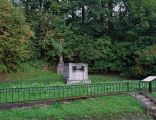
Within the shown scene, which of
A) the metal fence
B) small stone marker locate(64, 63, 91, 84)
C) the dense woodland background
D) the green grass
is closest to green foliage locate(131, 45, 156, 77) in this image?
the dense woodland background

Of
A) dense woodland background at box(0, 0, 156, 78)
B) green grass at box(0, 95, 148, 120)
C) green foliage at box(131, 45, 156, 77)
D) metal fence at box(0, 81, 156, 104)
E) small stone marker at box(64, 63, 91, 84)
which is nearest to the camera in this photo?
green grass at box(0, 95, 148, 120)

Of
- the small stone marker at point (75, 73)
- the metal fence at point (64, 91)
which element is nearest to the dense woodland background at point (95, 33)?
the small stone marker at point (75, 73)

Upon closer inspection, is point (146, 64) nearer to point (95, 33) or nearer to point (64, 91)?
point (95, 33)

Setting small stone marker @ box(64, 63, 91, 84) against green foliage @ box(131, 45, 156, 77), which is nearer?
small stone marker @ box(64, 63, 91, 84)

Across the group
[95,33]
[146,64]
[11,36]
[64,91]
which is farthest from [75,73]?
[95,33]

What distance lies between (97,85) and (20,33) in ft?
30.5

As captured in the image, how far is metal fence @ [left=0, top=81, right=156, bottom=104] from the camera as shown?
1416 cm

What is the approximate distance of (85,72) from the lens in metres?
22.2

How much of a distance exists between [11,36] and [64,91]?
28.1ft

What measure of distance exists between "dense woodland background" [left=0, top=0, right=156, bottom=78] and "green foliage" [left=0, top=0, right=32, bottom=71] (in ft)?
9.31

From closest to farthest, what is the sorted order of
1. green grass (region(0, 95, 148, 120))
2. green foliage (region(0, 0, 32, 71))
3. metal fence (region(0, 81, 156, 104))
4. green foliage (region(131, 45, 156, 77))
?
green grass (region(0, 95, 148, 120)), metal fence (region(0, 81, 156, 104)), green foliage (region(0, 0, 32, 71)), green foliage (region(131, 45, 156, 77))

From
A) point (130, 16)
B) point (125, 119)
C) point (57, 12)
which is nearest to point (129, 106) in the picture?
point (125, 119)

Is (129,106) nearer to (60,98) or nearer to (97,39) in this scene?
(60,98)

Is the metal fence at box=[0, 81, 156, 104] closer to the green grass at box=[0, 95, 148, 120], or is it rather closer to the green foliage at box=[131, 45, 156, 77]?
the green grass at box=[0, 95, 148, 120]
